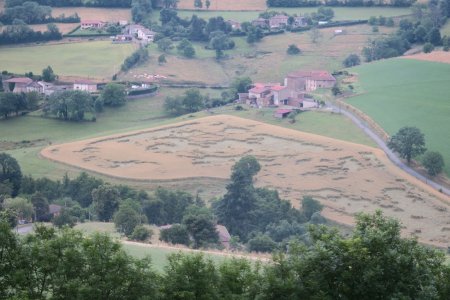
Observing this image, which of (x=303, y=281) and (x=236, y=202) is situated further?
(x=236, y=202)

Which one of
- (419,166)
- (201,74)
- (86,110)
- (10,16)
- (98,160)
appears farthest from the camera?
(10,16)

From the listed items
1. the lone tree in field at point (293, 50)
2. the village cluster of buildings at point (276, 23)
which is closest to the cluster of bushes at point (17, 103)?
the lone tree in field at point (293, 50)

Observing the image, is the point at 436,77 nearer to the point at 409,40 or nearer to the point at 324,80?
the point at 324,80

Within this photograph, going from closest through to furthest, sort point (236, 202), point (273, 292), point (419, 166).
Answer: point (273, 292) → point (236, 202) → point (419, 166)

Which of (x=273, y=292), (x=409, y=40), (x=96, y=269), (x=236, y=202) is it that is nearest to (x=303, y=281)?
Answer: (x=273, y=292)

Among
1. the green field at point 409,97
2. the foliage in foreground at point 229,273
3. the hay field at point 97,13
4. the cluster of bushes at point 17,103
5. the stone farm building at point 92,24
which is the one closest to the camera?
the foliage in foreground at point 229,273

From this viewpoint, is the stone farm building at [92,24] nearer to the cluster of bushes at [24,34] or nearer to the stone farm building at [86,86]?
the cluster of bushes at [24,34]

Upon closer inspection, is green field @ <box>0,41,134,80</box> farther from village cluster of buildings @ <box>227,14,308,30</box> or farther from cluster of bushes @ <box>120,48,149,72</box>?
village cluster of buildings @ <box>227,14,308,30</box>
